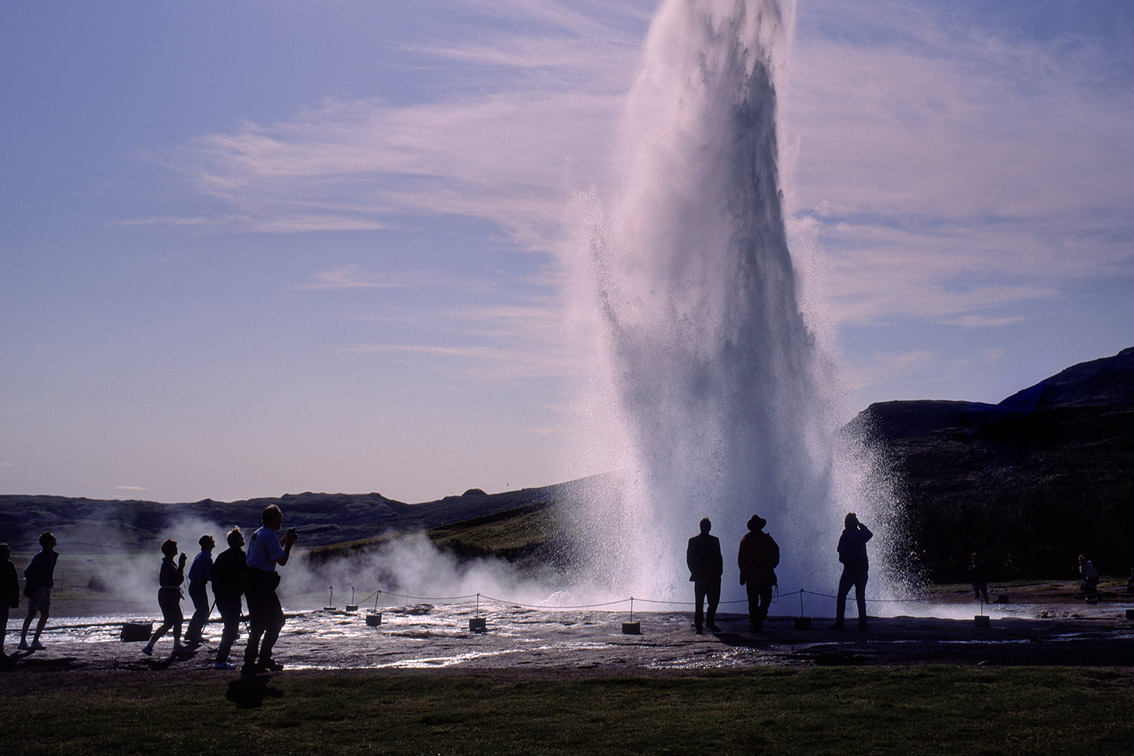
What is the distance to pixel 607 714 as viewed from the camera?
964 cm

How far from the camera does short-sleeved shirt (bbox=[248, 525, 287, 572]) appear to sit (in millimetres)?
12664

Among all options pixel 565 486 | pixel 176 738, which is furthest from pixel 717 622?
pixel 565 486

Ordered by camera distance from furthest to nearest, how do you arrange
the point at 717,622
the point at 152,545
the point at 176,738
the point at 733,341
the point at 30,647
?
the point at 152,545 < the point at 733,341 < the point at 717,622 < the point at 30,647 < the point at 176,738

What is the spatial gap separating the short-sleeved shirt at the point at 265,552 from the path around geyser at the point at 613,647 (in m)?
1.68

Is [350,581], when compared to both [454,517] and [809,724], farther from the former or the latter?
[454,517]

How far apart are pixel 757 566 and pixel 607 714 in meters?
8.30

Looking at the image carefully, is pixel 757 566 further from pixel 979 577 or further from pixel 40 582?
pixel 979 577

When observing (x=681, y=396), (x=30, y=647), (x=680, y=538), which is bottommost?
(x=30, y=647)

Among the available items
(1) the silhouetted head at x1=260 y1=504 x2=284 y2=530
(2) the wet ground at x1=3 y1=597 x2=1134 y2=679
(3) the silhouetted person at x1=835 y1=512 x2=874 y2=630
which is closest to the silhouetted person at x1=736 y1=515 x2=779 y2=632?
(2) the wet ground at x1=3 y1=597 x2=1134 y2=679

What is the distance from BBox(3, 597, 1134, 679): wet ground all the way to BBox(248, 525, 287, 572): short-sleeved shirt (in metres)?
2.30

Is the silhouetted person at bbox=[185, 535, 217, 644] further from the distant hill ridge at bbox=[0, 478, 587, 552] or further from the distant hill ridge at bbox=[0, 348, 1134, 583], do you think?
the distant hill ridge at bbox=[0, 478, 587, 552]

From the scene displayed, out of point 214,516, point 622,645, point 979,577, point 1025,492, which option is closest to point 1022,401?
point 1025,492

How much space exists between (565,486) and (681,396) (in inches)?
4502

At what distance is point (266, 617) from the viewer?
41.8 ft
